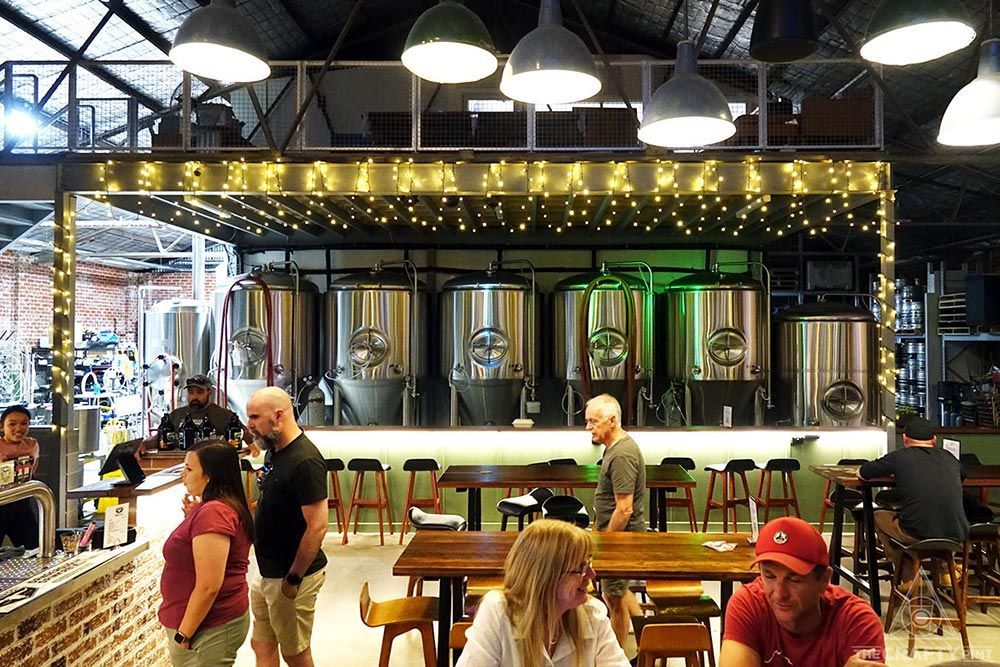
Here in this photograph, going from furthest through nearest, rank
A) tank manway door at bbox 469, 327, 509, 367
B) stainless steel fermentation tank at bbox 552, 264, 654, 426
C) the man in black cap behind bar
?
tank manway door at bbox 469, 327, 509, 367 → stainless steel fermentation tank at bbox 552, 264, 654, 426 → the man in black cap behind bar

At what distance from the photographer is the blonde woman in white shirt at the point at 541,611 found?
2156 millimetres

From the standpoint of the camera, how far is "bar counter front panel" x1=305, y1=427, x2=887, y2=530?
7.45 meters

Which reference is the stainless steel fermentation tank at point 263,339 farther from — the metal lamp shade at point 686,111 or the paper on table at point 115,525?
the metal lamp shade at point 686,111

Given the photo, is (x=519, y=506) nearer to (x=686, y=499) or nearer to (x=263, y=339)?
(x=686, y=499)

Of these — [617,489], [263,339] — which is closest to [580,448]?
[617,489]

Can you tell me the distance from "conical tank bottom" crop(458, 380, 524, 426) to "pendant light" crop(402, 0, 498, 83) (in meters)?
5.58

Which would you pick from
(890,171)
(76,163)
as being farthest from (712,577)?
(76,163)

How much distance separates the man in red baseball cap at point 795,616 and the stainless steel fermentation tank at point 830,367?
702 centimetres

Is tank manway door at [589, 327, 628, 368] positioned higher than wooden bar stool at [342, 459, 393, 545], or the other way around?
tank manway door at [589, 327, 628, 368]

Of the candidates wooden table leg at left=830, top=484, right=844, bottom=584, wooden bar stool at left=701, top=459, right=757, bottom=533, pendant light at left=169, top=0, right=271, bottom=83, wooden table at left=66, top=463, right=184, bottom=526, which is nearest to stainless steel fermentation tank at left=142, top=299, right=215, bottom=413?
wooden table at left=66, top=463, right=184, bottom=526

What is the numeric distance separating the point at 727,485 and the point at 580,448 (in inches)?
59.6

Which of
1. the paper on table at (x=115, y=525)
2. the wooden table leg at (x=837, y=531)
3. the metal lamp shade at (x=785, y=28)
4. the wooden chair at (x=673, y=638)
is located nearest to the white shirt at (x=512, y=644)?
the wooden chair at (x=673, y=638)

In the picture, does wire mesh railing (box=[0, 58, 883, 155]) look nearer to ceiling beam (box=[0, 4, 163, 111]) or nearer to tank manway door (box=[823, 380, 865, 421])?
ceiling beam (box=[0, 4, 163, 111])

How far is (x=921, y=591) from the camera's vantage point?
14.9 feet
